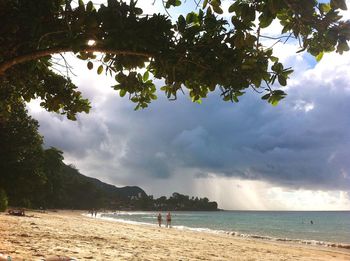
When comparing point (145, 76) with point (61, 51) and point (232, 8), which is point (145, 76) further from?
point (232, 8)

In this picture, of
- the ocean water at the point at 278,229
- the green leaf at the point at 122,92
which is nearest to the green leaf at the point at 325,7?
the green leaf at the point at 122,92

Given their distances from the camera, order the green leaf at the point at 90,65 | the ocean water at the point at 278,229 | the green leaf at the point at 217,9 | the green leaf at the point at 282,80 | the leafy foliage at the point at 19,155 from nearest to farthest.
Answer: the green leaf at the point at 282,80, the green leaf at the point at 217,9, the green leaf at the point at 90,65, the leafy foliage at the point at 19,155, the ocean water at the point at 278,229

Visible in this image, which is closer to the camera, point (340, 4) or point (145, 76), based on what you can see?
point (340, 4)

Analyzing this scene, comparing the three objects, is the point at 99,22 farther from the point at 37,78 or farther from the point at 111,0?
the point at 37,78

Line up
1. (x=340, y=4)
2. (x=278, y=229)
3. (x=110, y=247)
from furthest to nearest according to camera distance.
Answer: (x=278, y=229) → (x=110, y=247) → (x=340, y=4)

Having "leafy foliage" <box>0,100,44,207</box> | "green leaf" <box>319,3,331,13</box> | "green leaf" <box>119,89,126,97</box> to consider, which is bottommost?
"green leaf" <box>119,89,126,97</box>

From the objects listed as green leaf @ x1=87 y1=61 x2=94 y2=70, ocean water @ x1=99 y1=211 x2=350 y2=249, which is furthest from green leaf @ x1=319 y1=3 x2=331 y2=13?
ocean water @ x1=99 y1=211 x2=350 y2=249

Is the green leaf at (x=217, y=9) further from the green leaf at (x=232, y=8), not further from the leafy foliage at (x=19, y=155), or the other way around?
the leafy foliage at (x=19, y=155)

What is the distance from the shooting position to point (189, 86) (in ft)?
16.3

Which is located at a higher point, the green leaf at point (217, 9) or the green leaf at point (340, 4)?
the green leaf at point (217, 9)

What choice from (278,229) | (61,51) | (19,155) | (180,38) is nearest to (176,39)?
(180,38)

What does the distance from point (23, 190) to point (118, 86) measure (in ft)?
112

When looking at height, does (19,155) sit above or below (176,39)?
above

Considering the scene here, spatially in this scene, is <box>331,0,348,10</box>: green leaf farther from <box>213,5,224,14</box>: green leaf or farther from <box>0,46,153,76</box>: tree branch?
<box>0,46,153,76</box>: tree branch
